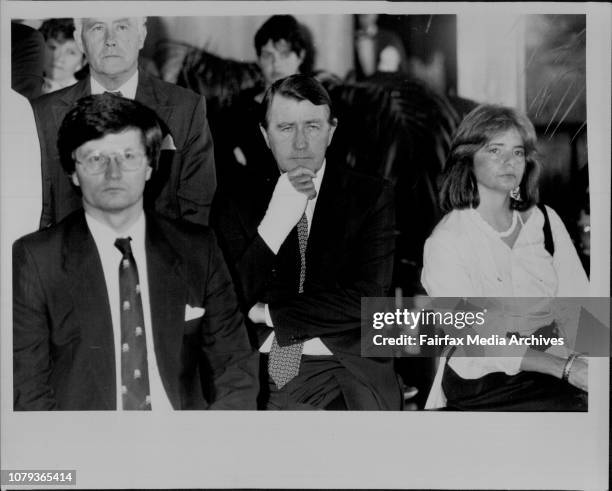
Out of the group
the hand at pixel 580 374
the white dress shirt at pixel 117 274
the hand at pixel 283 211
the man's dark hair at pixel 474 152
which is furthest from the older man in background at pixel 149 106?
the hand at pixel 580 374

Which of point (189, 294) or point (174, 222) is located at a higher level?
point (174, 222)

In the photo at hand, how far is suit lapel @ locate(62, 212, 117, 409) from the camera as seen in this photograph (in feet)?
7.39

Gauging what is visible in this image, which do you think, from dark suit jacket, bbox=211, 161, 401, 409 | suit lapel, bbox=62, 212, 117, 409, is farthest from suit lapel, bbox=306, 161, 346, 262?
suit lapel, bbox=62, 212, 117, 409

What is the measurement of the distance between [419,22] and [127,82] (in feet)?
3.65

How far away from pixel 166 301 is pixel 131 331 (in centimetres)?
17

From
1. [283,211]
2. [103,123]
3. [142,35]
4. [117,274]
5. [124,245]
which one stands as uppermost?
[142,35]

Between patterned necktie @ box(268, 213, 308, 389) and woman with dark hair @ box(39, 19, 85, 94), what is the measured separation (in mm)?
1040

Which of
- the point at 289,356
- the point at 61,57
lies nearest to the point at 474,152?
the point at 289,356

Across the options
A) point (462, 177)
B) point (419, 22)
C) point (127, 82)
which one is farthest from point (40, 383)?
point (419, 22)

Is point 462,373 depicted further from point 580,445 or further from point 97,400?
point 97,400

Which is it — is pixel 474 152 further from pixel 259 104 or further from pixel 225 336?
pixel 225 336

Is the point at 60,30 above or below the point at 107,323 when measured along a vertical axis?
above

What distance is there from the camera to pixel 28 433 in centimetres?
237

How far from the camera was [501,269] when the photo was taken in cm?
232
